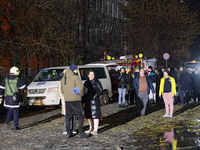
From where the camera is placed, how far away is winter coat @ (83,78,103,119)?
343 inches

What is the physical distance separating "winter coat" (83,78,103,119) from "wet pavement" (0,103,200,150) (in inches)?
21.3

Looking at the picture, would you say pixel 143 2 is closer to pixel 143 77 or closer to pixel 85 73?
pixel 85 73

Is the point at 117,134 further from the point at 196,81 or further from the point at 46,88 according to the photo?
the point at 196,81

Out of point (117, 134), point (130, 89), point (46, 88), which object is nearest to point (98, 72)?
point (130, 89)

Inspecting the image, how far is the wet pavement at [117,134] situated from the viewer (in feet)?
24.7

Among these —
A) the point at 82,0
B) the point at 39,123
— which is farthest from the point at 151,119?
the point at 82,0

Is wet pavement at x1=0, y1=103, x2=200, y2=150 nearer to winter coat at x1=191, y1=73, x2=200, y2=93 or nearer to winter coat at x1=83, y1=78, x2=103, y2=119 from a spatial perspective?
winter coat at x1=83, y1=78, x2=103, y2=119

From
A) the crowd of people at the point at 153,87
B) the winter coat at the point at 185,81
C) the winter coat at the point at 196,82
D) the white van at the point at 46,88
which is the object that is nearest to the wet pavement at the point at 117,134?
the crowd of people at the point at 153,87

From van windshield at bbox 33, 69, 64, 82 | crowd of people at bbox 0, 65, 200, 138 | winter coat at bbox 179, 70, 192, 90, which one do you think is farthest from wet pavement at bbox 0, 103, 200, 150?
winter coat at bbox 179, 70, 192, 90

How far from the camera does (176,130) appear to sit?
9258 millimetres

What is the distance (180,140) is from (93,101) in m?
2.23

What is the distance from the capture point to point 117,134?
8.89 metres

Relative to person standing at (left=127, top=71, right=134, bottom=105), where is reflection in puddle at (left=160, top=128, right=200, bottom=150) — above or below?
below

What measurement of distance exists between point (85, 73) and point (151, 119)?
475 cm
